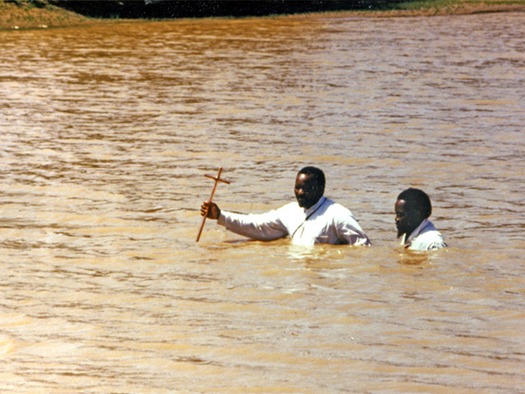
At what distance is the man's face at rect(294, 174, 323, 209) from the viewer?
10672mm

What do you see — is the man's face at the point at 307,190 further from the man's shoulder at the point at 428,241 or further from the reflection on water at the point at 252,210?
the man's shoulder at the point at 428,241

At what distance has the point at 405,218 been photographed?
10.6 metres

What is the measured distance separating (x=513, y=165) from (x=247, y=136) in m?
4.04

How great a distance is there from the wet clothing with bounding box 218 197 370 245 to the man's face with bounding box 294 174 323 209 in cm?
9

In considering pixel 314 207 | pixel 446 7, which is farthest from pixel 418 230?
pixel 446 7

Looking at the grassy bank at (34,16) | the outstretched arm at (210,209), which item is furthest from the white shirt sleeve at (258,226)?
the grassy bank at (34,16)

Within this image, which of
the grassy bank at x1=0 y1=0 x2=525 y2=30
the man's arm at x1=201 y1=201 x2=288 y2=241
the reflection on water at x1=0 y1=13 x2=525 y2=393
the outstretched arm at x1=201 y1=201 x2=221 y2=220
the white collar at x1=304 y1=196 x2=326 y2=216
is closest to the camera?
the reflection on water at x1=0 y1=13 x2=525 y2=393

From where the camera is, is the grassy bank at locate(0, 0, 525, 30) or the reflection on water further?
the grassy bank at locate(0, 0, 525, 30)

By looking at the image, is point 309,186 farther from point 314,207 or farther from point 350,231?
point 350,231

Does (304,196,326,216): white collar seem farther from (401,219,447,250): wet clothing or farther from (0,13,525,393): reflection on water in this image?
(401,219,447,250): wet clothing

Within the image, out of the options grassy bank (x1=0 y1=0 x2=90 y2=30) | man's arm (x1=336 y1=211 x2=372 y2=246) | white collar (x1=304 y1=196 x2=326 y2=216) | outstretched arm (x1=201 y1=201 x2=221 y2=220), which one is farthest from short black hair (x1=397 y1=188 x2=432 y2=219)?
grassy bank (x1=0 y1=0 x2=90 y2=30)

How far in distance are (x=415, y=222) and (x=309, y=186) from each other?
2.88 feet

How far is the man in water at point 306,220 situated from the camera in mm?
10719

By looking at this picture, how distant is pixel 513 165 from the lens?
15945 mm
